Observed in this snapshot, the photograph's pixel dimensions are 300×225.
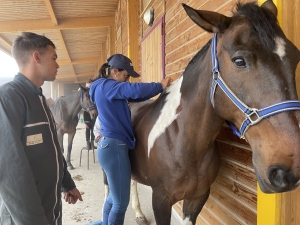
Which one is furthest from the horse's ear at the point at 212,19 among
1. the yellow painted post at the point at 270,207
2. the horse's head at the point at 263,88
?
the yellow painted post at the point at 270,207

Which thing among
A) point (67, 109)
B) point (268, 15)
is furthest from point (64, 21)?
point (268, 15)

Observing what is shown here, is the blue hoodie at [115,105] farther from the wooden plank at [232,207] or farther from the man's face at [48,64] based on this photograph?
the wooden plank at [232,207]

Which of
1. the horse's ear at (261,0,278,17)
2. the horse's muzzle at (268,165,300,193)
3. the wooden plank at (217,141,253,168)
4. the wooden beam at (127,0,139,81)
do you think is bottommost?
the wooden plank at (217,141,253,168)

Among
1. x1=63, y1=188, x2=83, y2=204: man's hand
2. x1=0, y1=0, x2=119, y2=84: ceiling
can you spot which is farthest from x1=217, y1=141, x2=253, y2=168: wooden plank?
x1=0, y1=0, x2=119, y2=84: ceiling

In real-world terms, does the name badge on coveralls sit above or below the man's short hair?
below

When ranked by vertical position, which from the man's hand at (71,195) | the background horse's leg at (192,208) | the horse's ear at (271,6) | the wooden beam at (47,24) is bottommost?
the background horse's leg at (192,208)

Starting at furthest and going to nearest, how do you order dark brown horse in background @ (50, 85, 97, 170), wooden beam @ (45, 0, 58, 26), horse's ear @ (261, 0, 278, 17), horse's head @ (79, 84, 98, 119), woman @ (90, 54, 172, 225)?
wooden beam @ (45, 0, 58, 26) < dark brown horse in background @ (50, 85, 97, 170) < horse's head @ (79, 84, 98, 119) < woman @ (90, 54, 172, 225) < horse's ear @ (261, 0, 278, 17)

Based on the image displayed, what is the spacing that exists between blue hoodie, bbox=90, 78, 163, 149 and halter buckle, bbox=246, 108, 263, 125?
2.79 feet

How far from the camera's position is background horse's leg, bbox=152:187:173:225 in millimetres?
1670

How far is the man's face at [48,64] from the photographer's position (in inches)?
55.1

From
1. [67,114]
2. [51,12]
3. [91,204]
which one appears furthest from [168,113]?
[51,12]

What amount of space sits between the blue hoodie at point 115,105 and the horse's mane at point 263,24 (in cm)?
84

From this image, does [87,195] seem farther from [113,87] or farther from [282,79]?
[282,79]

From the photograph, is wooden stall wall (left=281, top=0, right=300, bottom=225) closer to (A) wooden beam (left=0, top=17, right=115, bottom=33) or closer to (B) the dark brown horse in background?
(B) the dark brown horse in background
